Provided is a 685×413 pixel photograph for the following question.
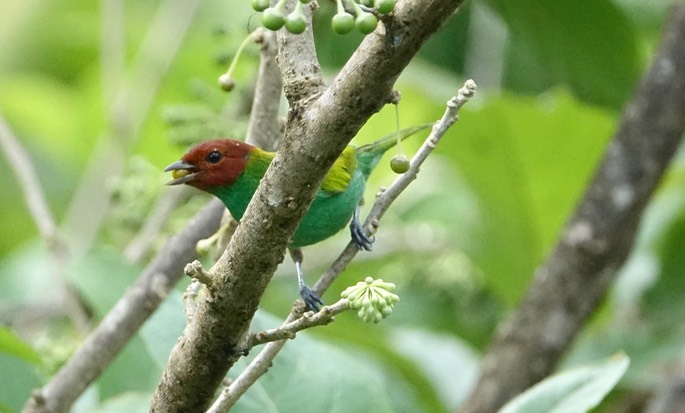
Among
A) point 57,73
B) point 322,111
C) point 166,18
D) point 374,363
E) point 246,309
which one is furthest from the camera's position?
point 57,73

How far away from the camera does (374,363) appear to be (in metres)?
3.58

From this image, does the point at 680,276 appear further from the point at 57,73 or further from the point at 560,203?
the point at 57,73

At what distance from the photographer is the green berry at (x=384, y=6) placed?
3.81 feet

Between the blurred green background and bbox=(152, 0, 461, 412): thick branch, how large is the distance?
27.3 inches

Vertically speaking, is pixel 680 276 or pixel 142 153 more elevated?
pixel 142 153

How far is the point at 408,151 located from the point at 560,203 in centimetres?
74

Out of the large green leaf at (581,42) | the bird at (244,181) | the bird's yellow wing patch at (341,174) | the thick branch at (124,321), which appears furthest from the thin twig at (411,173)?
the large green leaf at (581,42)

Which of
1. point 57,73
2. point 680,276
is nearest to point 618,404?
point 680,276

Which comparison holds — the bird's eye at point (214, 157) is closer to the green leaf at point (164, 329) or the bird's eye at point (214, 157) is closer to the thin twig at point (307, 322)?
the green leaf at point (164, 329)

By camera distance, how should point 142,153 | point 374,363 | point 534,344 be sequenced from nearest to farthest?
point 534,344 < point 374,363 < point 142,153

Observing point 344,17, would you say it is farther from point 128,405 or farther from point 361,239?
point 128,405

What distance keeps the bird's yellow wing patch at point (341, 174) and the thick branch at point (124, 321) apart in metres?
0.40

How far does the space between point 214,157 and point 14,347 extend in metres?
0.64

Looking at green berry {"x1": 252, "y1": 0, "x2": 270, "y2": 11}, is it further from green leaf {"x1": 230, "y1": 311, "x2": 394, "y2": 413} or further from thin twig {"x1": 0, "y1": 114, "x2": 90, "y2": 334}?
thin twig {"x1": 0, "y1": 114, "x2": 90, "y2": 334}
